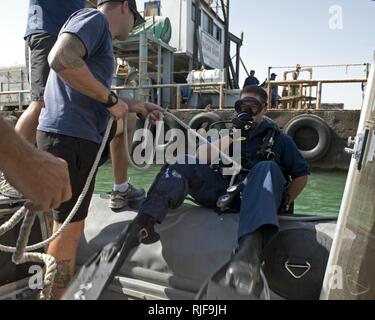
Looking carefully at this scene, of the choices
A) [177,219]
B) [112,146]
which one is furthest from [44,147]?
[177,219]

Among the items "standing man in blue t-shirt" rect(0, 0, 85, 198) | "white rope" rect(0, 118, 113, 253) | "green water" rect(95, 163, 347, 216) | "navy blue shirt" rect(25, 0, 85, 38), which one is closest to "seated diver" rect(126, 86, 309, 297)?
"white rope" rect(0, 118, 113, 253)

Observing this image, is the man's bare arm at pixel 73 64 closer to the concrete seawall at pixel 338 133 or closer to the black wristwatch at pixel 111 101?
the black wristwatch at pixel 111 101

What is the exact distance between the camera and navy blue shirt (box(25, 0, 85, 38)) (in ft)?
8.24

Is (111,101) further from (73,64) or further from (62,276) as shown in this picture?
(62,276)

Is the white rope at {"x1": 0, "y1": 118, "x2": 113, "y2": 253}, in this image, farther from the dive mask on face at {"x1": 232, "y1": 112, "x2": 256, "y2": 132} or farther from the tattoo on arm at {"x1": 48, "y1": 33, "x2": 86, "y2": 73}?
the dive mask on face at {"x1": 232, "y1": 112, "x2": 256, "y2": 132}

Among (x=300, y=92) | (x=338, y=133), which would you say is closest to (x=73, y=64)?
(x=338, y=133)

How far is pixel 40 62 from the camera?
2484 millimetres

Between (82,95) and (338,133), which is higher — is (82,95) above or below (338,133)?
above

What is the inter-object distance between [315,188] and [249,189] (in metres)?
6.17

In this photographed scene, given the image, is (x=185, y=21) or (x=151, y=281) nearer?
(x=151, y=281)

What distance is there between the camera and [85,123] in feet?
6.46

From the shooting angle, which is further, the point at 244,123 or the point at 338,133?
the point at 338,133

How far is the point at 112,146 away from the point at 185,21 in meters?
13.2

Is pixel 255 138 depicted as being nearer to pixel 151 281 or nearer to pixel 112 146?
pixel 112 146
